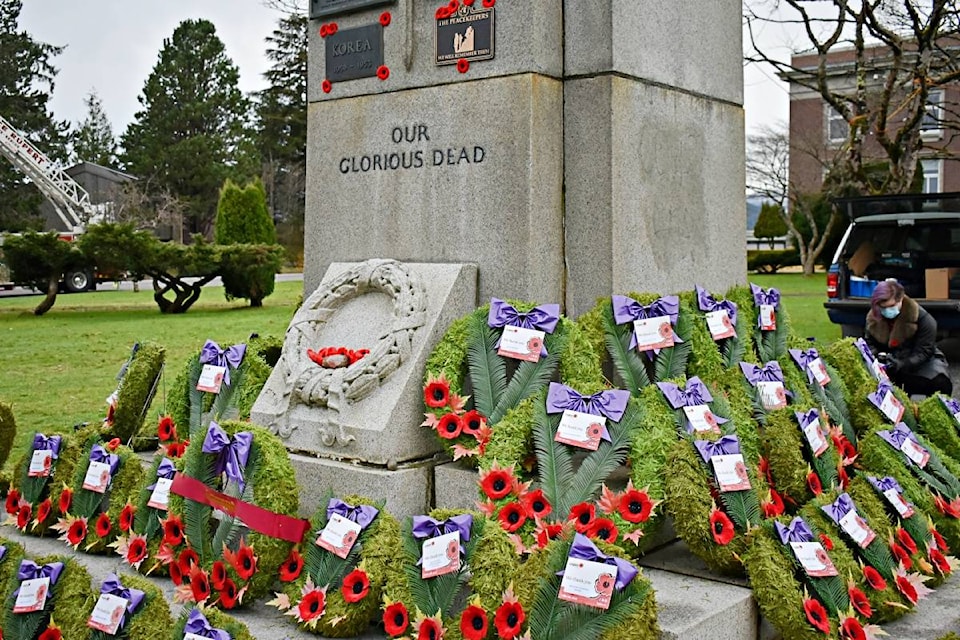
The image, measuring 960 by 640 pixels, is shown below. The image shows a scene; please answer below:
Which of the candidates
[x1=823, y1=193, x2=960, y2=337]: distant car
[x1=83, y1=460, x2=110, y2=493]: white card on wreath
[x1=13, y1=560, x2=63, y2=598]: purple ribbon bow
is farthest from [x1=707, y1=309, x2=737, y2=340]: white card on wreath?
[x1=823, y1=193, x2=960, y2=337]: distant car

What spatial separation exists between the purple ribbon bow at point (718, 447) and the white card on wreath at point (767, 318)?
4.72ft

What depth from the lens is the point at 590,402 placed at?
372cm

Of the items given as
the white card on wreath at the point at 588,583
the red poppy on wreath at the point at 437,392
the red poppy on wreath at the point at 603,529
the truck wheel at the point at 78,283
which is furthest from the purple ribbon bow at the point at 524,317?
the truck wheel at the point at 78,283

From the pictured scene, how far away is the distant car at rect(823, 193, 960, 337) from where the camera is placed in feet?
35.4

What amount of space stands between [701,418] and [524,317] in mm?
826

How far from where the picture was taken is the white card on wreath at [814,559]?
3.18 m

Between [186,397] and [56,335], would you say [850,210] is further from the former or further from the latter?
[56,335]

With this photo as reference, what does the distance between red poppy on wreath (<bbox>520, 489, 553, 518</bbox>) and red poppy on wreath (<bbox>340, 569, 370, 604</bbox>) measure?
0.62m

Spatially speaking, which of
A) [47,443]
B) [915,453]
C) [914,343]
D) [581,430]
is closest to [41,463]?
[47,443]

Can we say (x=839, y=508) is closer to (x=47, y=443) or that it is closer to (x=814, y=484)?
(x=814, y=484)

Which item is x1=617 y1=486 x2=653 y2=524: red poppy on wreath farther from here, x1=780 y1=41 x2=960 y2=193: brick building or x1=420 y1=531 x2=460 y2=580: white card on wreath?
x1=780 y1=41 x2=960 y2=193: brick building

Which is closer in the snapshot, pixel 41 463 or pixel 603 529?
pixel 603 529

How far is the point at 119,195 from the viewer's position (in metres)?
42.9

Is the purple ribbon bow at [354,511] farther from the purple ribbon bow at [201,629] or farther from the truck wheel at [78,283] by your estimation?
the truck wheel at [78,283]
